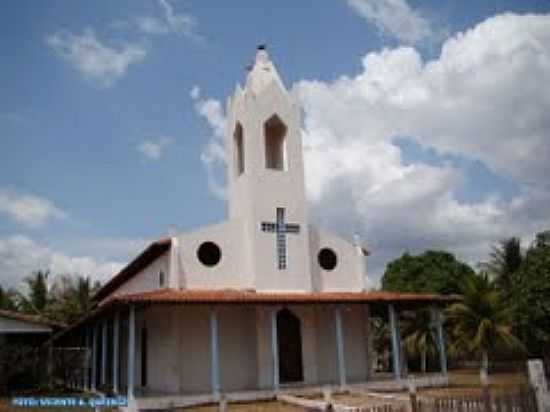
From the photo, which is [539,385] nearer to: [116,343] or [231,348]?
[231,348]

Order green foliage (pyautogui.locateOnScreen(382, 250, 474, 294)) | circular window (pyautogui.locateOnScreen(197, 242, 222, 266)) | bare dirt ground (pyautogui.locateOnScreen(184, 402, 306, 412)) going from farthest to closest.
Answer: green foliage (pyautogui.locateOnScreen(382, 250, 474, 294)) → circular window (pyautogui.locateOnScreen(197, 242, 222, 266)) → bare dirt ground (pyautogui.locateOnScreen(184, 402, 306, 412))

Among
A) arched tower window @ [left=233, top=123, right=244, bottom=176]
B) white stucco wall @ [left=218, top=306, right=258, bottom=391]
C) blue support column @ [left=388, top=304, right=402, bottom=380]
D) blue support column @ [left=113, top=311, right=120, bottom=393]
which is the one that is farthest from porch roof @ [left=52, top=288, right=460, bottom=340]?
arched tower window @ [left=233, top=123, right=244, bottom=176]

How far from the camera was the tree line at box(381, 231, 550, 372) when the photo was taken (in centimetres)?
2545

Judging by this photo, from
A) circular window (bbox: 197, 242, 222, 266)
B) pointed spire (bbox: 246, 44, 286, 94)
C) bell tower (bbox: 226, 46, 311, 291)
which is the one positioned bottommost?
circular window (bbox: 197, 242, 222, 266)

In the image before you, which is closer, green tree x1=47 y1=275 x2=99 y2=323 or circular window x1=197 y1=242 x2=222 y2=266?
circular window x1=197 y1=242 x2=222 y2=266

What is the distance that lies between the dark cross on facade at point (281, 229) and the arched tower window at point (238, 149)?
8.50ft

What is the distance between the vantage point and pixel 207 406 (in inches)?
696

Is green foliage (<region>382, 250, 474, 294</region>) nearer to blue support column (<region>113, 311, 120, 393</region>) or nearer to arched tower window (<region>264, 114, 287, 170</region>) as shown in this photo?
arched tower window (<region>264, 114, 287, 170</region>)

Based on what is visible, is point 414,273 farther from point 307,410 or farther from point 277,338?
point 307,410

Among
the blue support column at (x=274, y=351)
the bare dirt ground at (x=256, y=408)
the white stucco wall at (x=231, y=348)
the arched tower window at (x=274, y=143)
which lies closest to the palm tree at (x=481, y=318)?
the white stucco wall at (x=231, y=348)

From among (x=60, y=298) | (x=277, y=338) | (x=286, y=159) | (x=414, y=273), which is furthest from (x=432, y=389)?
(x=60, y=298)

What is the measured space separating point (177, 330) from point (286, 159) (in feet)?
25.3

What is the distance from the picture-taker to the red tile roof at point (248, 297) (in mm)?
17750

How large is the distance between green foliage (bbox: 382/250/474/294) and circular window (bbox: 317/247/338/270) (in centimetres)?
1472
